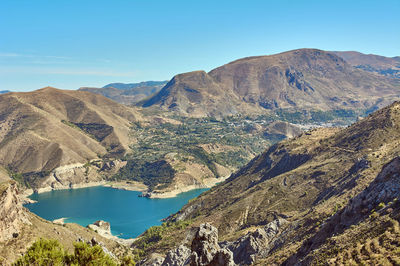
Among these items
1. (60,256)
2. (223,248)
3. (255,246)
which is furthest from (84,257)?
(255,246)

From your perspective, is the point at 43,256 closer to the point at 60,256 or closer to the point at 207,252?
the point at 60,256

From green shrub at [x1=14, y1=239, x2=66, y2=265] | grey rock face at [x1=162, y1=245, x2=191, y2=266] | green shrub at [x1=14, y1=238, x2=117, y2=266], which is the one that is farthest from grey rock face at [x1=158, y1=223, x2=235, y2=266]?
grey rock face at [x1=162, y1=245, x2=191, y2=266]

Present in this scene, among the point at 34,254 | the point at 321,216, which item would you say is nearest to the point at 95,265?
the point at 34,254

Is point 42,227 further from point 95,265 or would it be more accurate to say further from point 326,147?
point 326,147

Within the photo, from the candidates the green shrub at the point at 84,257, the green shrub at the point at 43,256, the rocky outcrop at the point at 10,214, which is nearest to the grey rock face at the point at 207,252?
the green shrub at the point at 84,257

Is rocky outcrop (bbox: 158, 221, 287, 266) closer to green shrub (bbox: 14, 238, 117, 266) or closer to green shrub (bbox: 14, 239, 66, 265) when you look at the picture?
green shrub (bbox: 14, 238, 117, 266)

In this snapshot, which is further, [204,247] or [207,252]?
[204,247]
